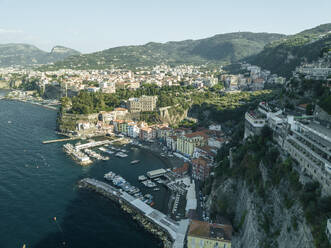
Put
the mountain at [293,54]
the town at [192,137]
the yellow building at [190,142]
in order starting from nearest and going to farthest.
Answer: the town at [192,137]
the yellow building at [190,142]
the mountain at [293,54]

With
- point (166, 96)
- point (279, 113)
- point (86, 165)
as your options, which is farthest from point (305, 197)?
point (166, 96)

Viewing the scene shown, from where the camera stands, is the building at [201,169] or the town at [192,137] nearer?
the town at [192,137]

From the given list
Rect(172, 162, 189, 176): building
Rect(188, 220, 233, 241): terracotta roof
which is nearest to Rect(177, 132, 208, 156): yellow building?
Rect(172, 162, 189, 176): building

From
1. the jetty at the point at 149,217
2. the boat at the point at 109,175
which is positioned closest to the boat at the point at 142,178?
the boat at the point at 109,175

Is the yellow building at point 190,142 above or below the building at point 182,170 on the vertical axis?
above

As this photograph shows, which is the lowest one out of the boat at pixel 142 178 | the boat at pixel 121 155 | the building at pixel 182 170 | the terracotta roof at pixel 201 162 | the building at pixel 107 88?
the boat at pixel 142 178

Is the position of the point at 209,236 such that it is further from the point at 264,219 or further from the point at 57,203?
the point at 57,203

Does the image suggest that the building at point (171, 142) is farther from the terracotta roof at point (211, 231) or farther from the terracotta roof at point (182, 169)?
the terracotta roof at point (211, 231)
